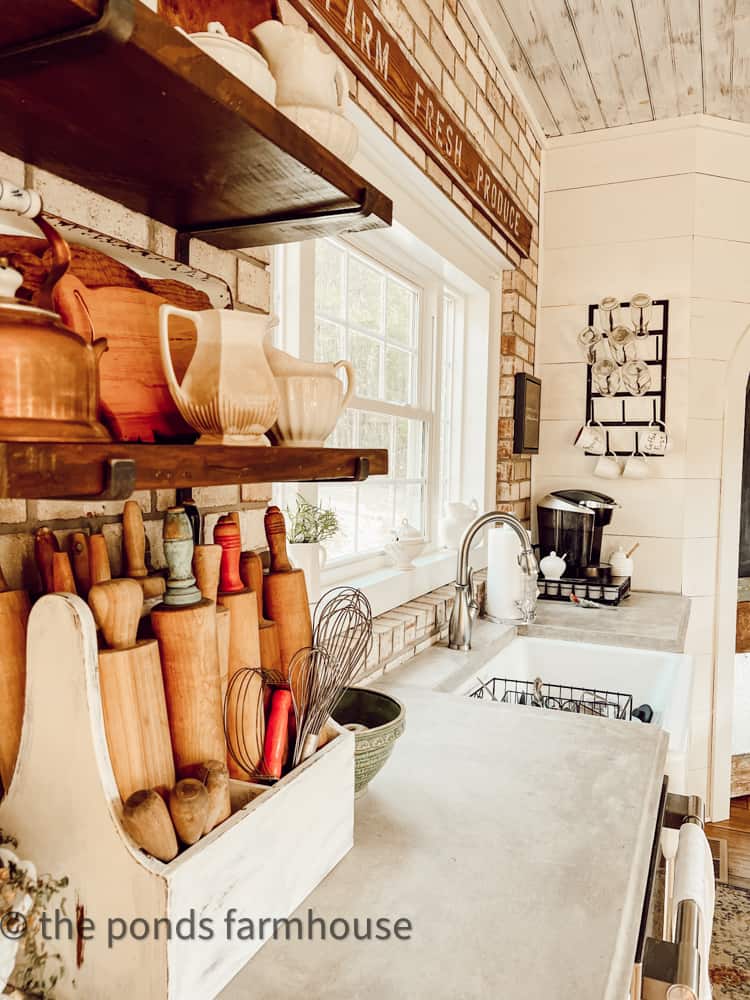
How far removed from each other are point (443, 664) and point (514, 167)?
1.97 meters

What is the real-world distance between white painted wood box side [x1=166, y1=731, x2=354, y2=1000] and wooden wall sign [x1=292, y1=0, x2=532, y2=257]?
132 cm

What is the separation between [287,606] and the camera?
1.03 meters

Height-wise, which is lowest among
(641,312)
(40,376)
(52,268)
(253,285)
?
(40,376)

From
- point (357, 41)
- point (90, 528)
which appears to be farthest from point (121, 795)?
point (357, 41)

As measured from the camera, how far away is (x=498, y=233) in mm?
2668

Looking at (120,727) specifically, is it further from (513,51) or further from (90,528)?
(513,51)

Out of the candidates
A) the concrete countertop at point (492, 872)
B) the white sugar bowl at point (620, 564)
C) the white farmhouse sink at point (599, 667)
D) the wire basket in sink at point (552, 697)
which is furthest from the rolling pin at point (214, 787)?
the white sugar bowl at point (620, 564)

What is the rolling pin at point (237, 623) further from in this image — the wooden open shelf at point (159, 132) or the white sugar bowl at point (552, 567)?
the white sugar bowl at point (552, 567)

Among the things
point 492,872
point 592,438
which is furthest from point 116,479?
point 592,438

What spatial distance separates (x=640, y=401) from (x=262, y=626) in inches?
102

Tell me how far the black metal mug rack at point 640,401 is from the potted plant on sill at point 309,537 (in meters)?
2.00

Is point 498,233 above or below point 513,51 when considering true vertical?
below

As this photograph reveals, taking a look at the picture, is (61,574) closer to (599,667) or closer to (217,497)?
(217,497)

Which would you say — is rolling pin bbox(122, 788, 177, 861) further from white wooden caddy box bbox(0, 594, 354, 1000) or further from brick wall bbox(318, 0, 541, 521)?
brick wall bbox(318, 0, 541, 521)
